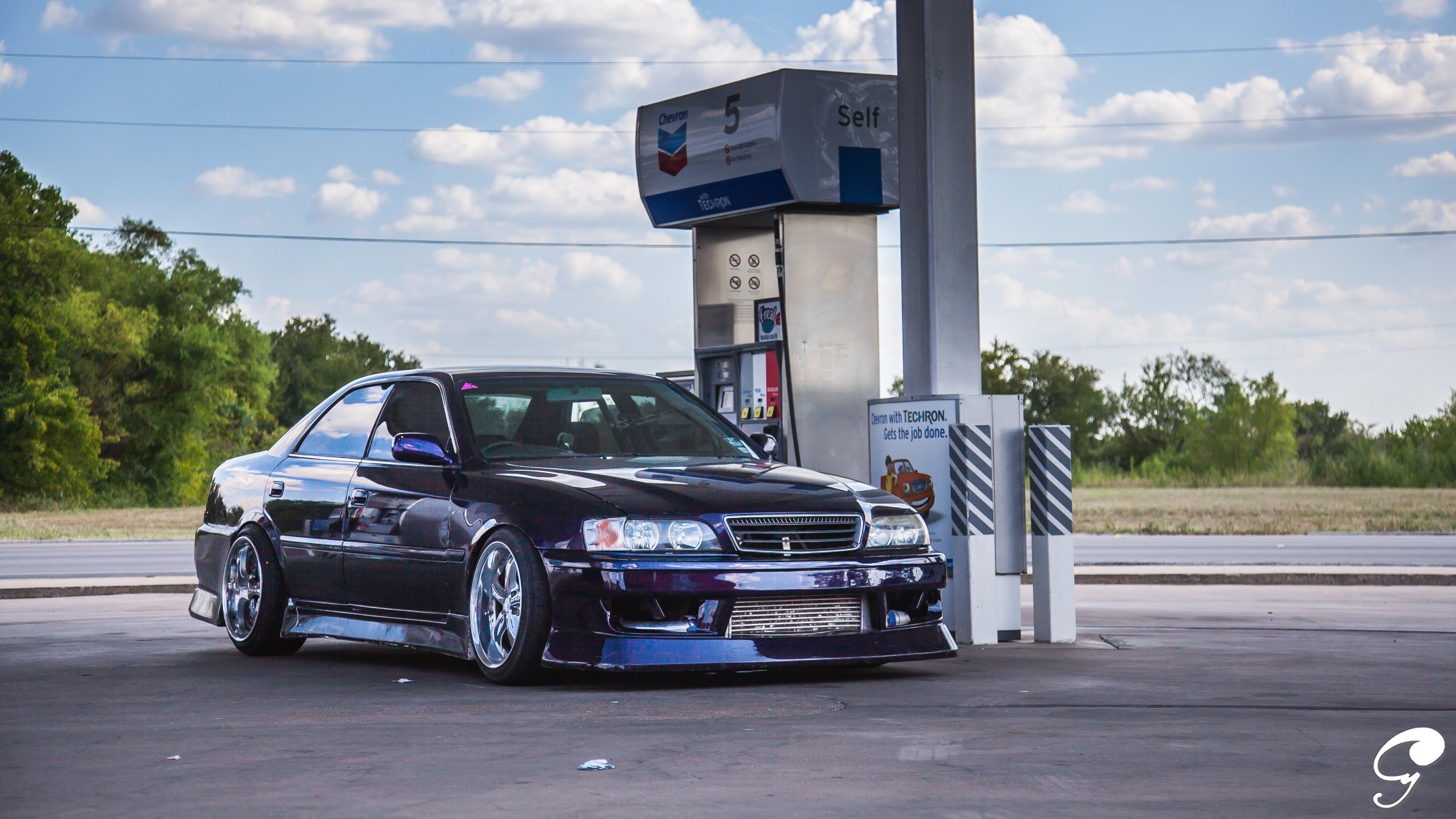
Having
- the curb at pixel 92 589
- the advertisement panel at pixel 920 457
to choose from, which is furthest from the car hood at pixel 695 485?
the curb at pixel 92 589

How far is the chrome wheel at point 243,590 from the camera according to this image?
33.2 feet

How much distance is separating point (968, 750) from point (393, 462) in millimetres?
4189

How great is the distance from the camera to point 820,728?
6781 mm

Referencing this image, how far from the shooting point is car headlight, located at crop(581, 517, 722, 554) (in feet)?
26.0

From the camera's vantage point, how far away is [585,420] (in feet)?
30.7

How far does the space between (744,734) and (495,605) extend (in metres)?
2.07

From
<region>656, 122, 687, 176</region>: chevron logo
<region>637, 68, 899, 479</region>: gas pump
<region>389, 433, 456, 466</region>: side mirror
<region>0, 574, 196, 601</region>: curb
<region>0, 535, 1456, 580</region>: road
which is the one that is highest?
<region>656, 122, 687, 176</region>: chevron logo

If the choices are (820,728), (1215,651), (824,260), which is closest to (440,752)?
(820,728)

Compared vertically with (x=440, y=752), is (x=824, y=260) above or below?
above

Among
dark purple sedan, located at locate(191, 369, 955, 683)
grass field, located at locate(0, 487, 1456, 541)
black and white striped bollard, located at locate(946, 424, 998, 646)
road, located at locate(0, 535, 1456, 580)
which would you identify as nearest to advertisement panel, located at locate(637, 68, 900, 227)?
black and white striped bollard, located at locate(946, 424, 998, 646)

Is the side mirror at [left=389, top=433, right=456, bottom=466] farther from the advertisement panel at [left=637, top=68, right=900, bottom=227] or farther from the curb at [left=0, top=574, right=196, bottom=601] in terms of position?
the curb at [left=0, top=574, right=196, bottom=601]

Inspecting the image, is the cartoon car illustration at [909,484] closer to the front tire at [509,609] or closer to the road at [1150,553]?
the front tire at [509,609]

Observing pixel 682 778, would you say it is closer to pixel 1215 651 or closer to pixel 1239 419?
pixel 1215 651

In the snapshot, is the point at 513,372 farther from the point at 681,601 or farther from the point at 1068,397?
the point at 1068,397
